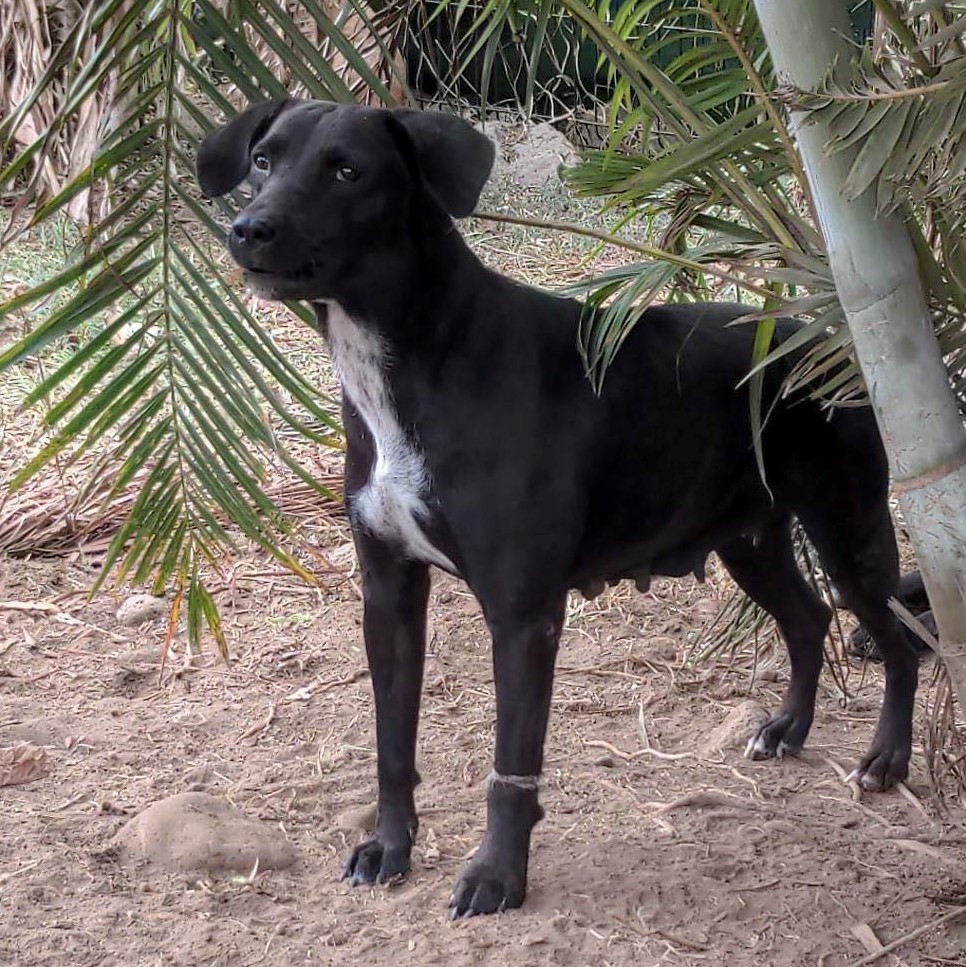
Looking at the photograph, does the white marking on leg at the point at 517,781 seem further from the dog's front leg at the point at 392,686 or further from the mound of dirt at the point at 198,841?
the mound of dirt at the point at 198,841

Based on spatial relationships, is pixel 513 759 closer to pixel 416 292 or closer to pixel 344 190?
pixel 416 292

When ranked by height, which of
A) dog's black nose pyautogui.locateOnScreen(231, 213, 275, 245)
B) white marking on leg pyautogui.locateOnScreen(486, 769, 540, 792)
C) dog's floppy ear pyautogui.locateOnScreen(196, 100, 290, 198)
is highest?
dog's floppy ear pyautogui.locateOnScreen(196, 100, 290, 198)

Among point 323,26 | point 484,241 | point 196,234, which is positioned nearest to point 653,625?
point 323,26

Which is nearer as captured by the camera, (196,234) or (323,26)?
(323,26)

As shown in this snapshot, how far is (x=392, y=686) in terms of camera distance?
2.79 metres

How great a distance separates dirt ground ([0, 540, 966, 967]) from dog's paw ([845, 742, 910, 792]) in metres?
0.04

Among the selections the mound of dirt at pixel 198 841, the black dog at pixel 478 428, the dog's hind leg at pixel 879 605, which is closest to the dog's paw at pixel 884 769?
→ the dog's hind leg at pixel 879 605

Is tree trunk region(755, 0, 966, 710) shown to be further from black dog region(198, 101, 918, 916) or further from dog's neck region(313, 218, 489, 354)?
dog's neck region(313, 218, 489, 354)

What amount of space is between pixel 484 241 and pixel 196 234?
1.43 m

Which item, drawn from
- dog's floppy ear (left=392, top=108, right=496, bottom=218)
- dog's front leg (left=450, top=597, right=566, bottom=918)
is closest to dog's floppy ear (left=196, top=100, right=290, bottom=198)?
dog's floppy ear (left=392, top=108, right=496, bottom=218)

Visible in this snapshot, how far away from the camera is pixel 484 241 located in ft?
22.6

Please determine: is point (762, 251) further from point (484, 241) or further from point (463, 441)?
point (484, 241)

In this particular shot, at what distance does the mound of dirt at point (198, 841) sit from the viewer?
2.73 meters

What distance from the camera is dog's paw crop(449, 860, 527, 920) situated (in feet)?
8.43
